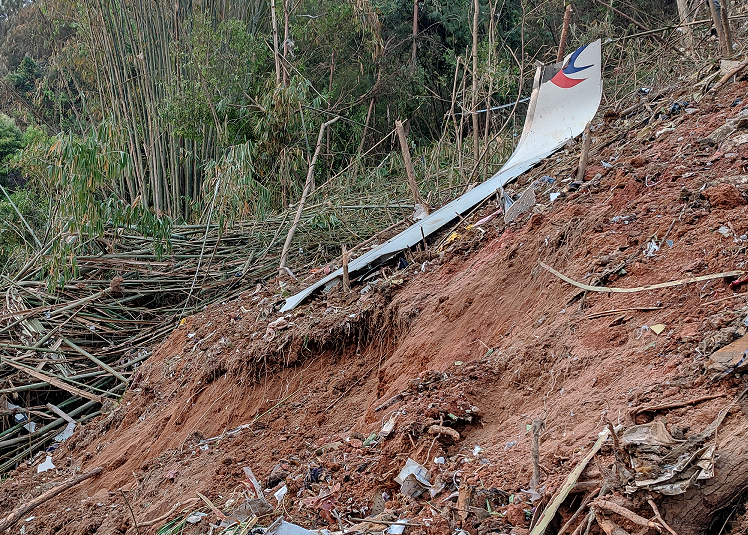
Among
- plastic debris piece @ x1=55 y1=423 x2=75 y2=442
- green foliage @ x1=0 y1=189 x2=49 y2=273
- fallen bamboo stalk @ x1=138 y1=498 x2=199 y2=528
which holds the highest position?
fallen bamboo stalk @ x1=138 y1=498 x2=199 y2=528

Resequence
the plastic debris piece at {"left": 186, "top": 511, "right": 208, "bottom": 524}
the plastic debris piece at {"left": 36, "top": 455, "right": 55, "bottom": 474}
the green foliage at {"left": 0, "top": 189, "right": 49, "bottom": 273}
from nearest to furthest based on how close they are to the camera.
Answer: the plastic debris piece at {"left": 186, "top": 511, "right": 208, "bottom": 524} < the plastic debris piece at {"left": 36, "top": 455, "right": 55, "bottom": 474} < the green foliage at {"left": 0, "top": 189, "right": 49, "bottom": 273}

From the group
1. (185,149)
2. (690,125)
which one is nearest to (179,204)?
(185,149)

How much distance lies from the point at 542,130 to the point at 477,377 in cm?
284

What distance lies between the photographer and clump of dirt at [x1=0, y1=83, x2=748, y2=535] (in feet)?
6.12

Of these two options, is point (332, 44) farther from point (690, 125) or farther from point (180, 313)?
point (690, 125)

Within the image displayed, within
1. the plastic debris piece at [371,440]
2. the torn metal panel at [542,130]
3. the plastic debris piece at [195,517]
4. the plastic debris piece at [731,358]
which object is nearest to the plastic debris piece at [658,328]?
the plastic debris piece at [731,358]

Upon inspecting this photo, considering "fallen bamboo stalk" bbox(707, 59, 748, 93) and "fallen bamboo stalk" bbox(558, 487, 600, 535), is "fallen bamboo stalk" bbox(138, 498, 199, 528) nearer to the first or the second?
"fallen bamboo stalk" bbox(558, 487, 600, 535)

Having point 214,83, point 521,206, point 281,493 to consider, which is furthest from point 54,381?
point 214,83

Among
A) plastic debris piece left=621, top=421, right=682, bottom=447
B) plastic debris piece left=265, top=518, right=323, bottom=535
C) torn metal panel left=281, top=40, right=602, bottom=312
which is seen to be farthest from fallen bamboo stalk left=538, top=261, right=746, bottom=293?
torn metal panel left=281, top=40, right=602, bottom=312

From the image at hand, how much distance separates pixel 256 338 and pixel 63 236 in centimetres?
253

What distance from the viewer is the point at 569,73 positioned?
4621 mm

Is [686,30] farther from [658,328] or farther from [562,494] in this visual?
[562,494]

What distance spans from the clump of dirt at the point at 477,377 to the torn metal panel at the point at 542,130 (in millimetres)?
161

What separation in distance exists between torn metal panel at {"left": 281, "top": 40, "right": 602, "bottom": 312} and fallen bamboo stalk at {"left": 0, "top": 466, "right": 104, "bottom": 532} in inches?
58.9
